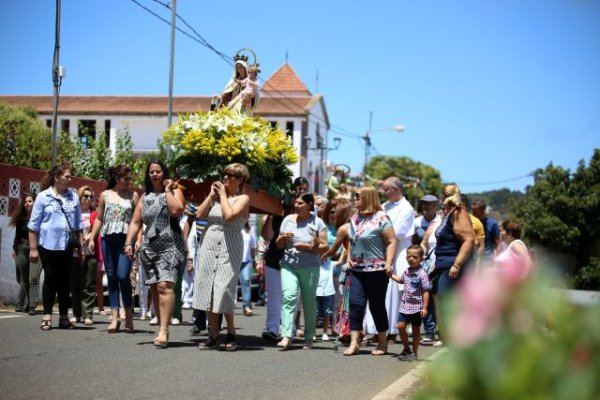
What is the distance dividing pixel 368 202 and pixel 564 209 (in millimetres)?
51738

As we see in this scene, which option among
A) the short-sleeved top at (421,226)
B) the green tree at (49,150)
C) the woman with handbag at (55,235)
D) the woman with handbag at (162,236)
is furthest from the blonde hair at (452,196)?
the green tree at (49,150)

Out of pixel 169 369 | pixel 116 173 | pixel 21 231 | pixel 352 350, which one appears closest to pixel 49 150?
pixel 21 231

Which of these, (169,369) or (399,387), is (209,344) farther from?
(399,387)

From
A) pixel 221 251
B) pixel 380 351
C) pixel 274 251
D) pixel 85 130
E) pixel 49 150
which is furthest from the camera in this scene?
pixel 49 150

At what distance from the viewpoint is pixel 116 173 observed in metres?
10.5

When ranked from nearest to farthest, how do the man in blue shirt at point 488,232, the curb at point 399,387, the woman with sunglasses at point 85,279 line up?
the curb at point 399,387, the woman with sunglasses at point 85,279, the man in blue shirt at point 488,232

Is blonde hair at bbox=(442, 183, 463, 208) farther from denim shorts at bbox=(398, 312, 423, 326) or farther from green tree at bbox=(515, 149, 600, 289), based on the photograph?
green tree at bbox=(515, 149, 600, 289)

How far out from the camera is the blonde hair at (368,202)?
9844 mm

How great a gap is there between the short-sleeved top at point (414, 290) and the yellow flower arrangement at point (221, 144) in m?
1.98

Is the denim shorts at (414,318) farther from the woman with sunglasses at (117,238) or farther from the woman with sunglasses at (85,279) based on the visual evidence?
the woman with sunglasses at (85,279)

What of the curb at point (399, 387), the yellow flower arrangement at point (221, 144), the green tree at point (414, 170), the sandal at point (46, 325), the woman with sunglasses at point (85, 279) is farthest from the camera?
the green tree at point (414, 170)

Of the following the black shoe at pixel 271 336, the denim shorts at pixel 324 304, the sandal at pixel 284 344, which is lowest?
the black shoe at pixel 271 336

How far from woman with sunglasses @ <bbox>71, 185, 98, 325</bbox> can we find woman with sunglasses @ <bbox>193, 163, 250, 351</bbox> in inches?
82.9

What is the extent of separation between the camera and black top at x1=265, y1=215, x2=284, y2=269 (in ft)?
36.0
